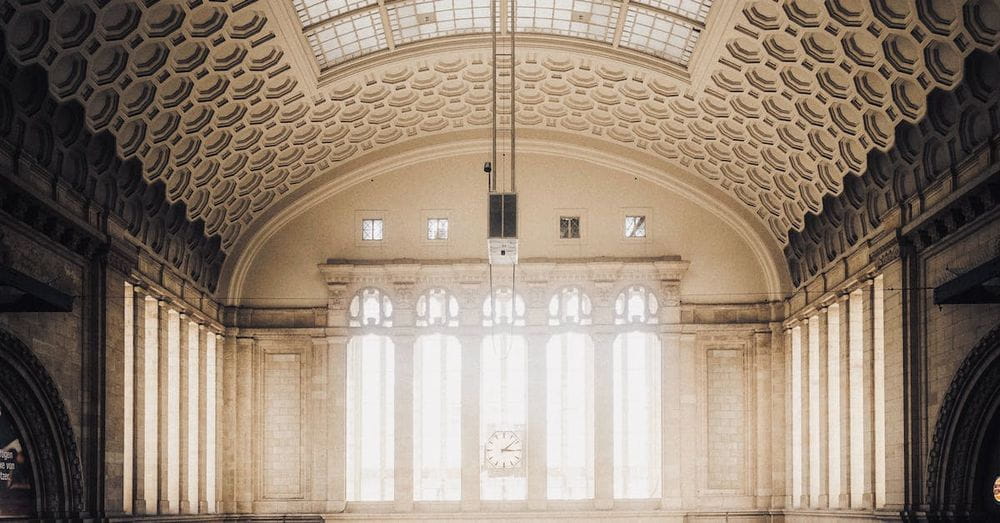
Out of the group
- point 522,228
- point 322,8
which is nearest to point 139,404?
point 322,8

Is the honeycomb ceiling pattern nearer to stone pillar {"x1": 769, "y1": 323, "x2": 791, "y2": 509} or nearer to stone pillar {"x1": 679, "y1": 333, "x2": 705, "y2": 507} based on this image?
stone pillar {"x1": 769, "y1": 323, "x2": 791, "y2": 509}

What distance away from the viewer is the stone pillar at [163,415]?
36781mm

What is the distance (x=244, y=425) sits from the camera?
43.8m

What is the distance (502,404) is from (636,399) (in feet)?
14.9

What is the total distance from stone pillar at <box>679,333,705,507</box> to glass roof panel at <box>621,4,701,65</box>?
1053cm

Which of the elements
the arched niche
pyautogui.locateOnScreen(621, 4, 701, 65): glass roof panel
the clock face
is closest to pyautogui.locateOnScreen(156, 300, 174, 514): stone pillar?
the arched niche

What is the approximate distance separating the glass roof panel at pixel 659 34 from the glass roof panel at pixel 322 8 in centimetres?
732

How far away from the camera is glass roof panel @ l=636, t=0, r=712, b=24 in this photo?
35.3 meters

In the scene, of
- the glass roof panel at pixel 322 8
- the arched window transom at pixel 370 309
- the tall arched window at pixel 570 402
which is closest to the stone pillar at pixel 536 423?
the tall arched window at pixel 570 402

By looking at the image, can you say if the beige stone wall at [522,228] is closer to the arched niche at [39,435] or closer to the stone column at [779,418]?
the stone column at [779,418]

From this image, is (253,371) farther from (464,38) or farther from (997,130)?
(997,130)

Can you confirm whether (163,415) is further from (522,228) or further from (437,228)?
(522,228)

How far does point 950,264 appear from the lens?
28.7 m

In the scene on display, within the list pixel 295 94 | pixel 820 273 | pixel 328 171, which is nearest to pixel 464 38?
pixel 295 94
